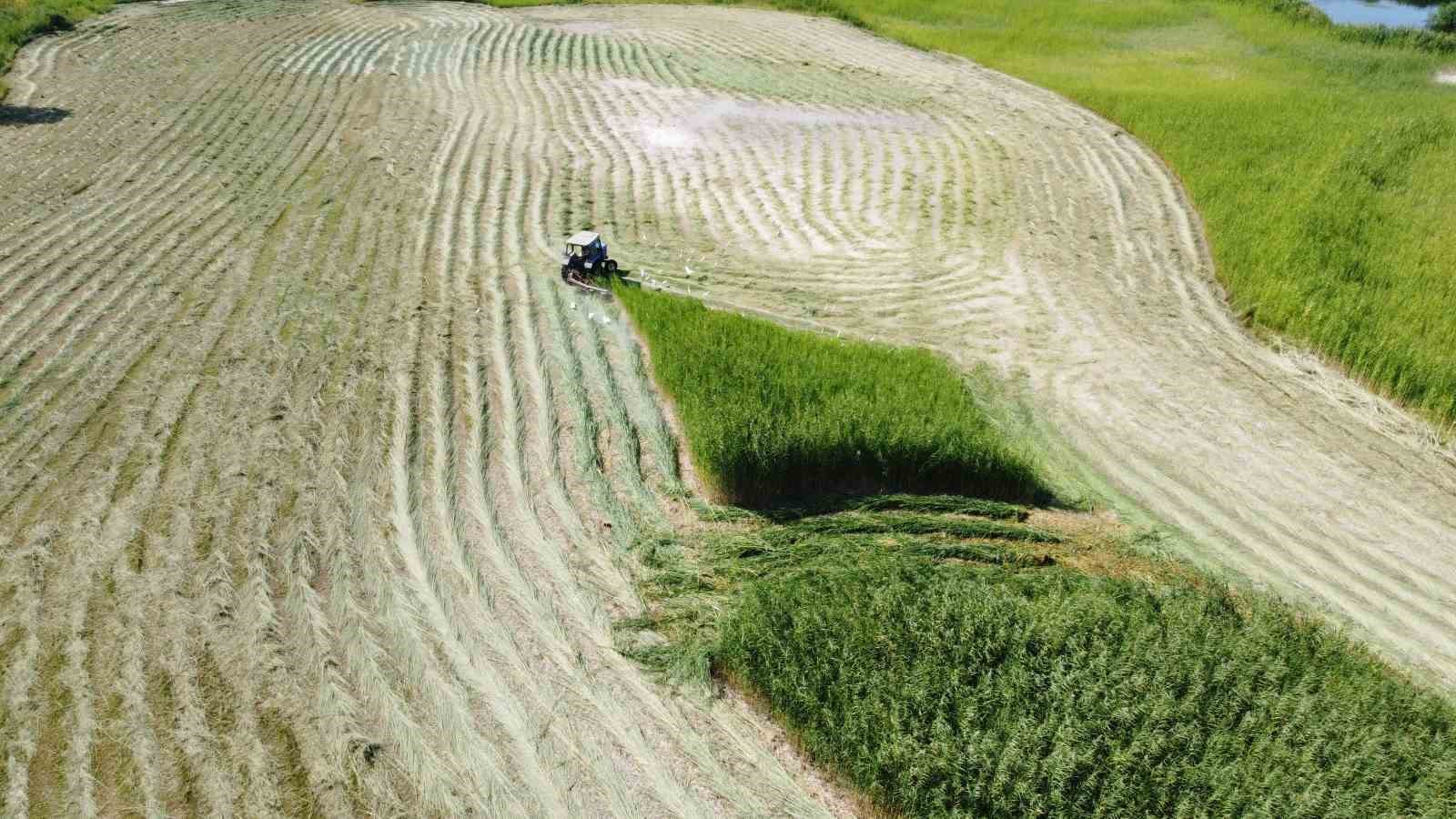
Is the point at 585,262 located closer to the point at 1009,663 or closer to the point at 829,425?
the point at 829,425

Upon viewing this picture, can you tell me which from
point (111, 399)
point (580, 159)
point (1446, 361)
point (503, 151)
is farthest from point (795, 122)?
point (111, 399)

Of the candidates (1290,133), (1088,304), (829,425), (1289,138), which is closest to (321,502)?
(829,425)

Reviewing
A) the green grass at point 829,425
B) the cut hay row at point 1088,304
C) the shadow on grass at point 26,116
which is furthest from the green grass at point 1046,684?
the shadow on grass at point 26,116

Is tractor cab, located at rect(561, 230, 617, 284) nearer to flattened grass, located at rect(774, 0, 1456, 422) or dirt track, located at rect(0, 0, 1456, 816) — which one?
dirt track, located at rect(0, 0, 1456, 816)

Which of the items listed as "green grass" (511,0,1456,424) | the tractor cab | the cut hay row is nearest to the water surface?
"green grass" (511,0,1456,424)

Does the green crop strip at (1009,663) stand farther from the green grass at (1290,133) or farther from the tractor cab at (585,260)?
the green grass at (1290,133)
